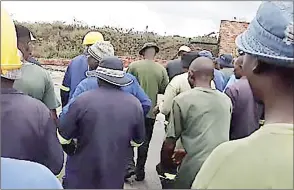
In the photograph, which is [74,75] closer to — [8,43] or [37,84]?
[37,84]

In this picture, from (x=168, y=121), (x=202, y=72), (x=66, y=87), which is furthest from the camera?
(x=66, y=87)

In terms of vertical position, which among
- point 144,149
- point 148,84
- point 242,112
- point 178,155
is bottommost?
point 144,149

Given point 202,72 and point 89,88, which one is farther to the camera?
point 89,88

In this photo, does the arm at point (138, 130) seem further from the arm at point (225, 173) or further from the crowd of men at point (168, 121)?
the arm at point (225, 173)

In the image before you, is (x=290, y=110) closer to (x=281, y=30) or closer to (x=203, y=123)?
(x=281, y=30)

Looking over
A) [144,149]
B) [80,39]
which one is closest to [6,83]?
[144,149]

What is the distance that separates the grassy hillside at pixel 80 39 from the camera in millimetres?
24734

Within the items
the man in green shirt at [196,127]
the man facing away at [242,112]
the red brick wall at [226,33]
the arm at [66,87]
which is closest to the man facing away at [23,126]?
the man in green shirt at [196,127]

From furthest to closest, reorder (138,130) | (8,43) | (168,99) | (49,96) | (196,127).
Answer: (168,99) → (49,96) → (138,130) → (196,127) → (8,43)

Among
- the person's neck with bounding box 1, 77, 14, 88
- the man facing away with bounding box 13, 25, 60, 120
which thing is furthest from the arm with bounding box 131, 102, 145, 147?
the person's neck with bounding box 1, 77, 14, 88

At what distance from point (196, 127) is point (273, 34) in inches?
95.1

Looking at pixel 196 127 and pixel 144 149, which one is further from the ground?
pixel 196 127

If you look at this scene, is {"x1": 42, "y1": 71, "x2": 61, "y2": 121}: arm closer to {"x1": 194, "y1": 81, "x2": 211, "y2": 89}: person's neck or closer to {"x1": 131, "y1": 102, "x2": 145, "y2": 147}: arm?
{"x1": 131, "y1": 102, "x2": 145, "y2": 147}: arm

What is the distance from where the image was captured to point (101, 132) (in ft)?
13.0
